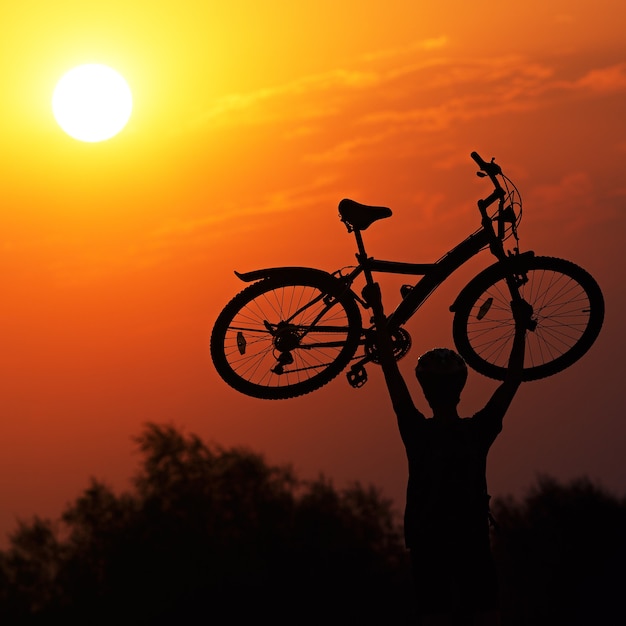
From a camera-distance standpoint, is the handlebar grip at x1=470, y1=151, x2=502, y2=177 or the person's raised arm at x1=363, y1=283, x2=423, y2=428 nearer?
the person's raised arm at x1=363, y1=283, x2=423, y2=428

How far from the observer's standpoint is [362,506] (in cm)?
7319

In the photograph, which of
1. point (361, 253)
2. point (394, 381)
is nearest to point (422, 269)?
point (361, 253)

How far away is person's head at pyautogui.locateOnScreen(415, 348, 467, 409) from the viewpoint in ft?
24.1

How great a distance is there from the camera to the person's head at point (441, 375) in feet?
24.1

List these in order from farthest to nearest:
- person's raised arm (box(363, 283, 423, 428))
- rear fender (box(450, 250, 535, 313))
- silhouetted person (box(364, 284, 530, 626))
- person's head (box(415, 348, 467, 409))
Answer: rear fender (box(450, 250, 535, 313)), person's raised arm (box(363, 283, 423, 428)), silhouetted person (box(364, 284, 530, 626)), person's head (box(415, 348, 467, 409))

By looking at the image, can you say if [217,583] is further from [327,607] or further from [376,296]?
[376,296]

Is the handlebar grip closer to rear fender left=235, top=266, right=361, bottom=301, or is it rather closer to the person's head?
rear fender left=235, top=266, right=361, bottom=301

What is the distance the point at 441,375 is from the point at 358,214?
11.9 ft

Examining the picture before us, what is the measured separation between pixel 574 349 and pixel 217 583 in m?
60.1

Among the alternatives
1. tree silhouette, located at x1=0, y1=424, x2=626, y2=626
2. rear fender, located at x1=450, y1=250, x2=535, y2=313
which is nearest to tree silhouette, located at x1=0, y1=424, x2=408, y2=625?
tree silhouette, located at x1=0, y1=424, x2=626, y2=626

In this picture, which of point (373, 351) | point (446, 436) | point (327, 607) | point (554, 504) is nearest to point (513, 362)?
point (446, 436)

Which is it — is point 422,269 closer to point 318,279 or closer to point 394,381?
point 318,279

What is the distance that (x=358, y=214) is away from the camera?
1081cm

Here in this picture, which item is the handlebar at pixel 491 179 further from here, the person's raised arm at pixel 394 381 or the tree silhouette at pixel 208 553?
the tree silhouette at pixel 208 553
